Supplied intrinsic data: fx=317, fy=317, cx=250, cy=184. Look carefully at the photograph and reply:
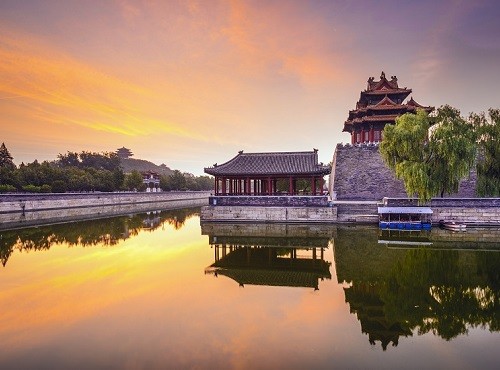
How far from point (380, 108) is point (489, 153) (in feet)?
33.4

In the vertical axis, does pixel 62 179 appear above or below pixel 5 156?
below

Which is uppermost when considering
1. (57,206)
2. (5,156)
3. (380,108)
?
(380,108)

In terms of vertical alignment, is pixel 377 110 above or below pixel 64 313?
above

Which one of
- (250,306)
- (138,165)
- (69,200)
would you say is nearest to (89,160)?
(69,200)

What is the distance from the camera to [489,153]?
24844 millimetres

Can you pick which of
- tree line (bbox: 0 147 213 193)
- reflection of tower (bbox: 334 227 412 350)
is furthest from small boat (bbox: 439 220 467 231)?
tree line (bbox: 0 147 213 193)

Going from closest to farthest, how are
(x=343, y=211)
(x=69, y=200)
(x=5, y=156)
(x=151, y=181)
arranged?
(x=343, y=211) < (x=69, y=200) < (x=5, y=156) < (x=151, y=181)

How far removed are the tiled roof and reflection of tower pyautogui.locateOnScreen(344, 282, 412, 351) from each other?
646 inches

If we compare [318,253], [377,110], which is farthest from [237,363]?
[377,110]

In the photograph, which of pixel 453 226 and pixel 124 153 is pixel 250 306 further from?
pixel 124 153

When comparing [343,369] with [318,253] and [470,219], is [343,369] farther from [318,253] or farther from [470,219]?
[470,219]

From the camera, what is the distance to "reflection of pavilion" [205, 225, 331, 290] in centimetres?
1096

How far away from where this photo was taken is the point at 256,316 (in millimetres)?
7836

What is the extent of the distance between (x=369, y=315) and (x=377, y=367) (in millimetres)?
2271
